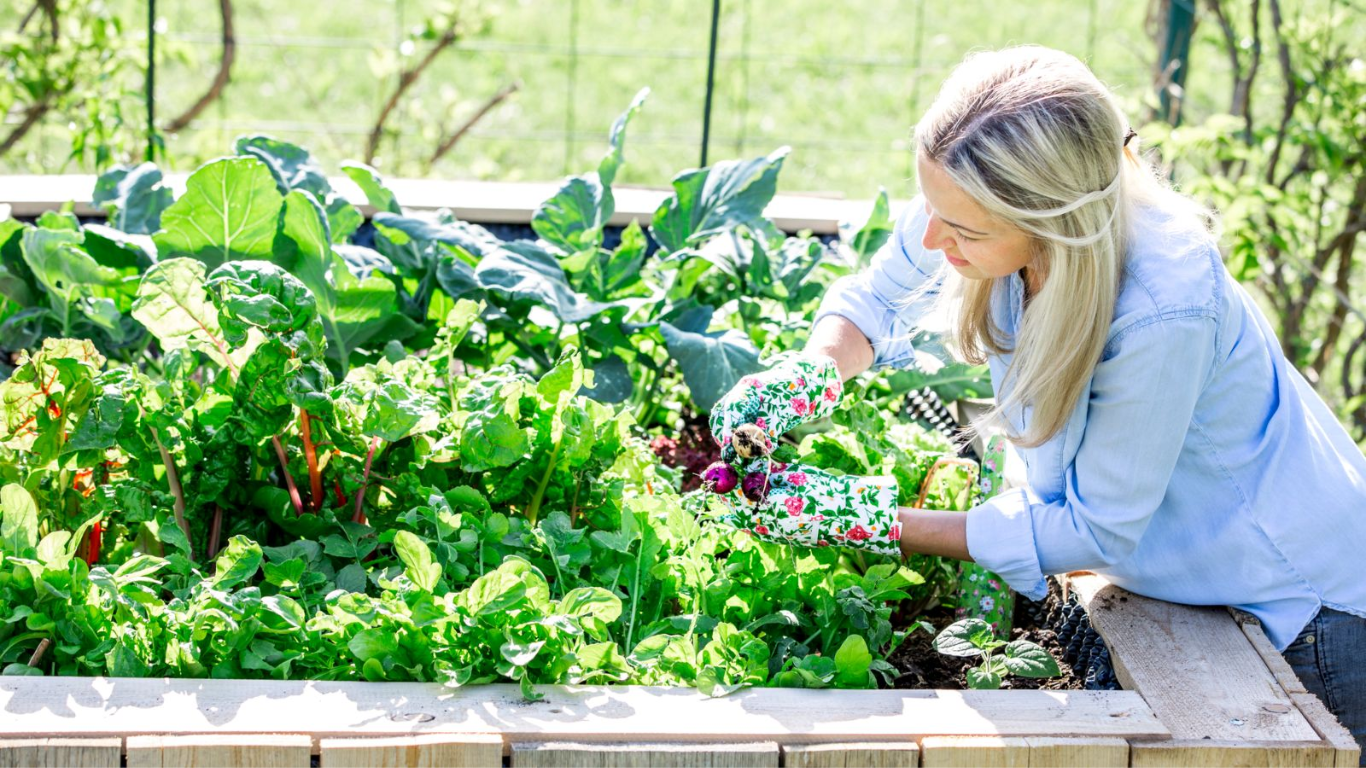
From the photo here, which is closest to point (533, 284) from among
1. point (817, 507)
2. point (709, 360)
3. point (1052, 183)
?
point (709, 360)

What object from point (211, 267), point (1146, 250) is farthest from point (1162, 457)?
point (211, 267)

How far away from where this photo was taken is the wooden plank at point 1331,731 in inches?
55.8

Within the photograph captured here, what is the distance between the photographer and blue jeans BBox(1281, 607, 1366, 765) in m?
1.68

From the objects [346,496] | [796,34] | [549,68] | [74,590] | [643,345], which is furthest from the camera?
[796,34]

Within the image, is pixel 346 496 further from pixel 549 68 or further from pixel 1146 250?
pixel 549 68

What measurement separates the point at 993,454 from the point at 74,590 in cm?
118

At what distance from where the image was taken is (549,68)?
735 centimetres

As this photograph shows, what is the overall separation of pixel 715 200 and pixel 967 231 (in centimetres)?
109

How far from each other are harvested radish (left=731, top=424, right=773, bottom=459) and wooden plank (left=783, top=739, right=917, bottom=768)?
37cm

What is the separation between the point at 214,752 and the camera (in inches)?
51.6

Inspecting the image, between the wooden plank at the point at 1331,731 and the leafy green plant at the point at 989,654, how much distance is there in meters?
0.27

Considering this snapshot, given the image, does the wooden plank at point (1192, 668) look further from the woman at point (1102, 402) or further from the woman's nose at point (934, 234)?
the woman's nose at point (934, 234)

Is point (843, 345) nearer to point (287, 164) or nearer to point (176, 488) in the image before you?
point (176, 488)

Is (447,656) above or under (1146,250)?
under
